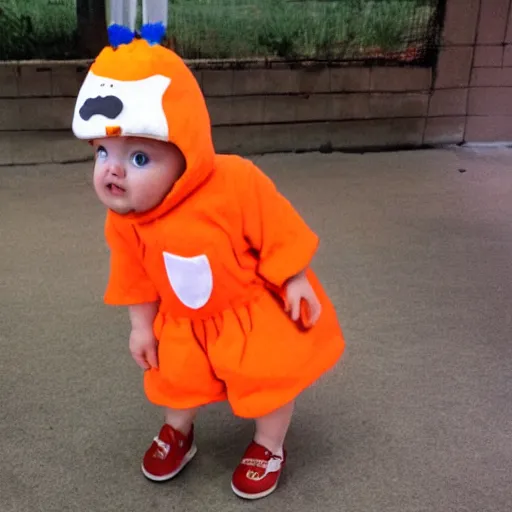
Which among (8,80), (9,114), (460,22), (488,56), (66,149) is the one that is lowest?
(66,149)

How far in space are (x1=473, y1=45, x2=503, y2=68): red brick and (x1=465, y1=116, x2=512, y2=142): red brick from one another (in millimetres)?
177

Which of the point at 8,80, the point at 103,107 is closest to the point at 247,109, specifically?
the point at 8,80

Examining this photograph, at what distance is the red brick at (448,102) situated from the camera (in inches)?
89.1

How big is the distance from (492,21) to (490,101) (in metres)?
0.26

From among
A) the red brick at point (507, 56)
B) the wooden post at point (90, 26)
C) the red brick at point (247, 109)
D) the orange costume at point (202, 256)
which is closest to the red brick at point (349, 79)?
the red brick at point (247, 109)

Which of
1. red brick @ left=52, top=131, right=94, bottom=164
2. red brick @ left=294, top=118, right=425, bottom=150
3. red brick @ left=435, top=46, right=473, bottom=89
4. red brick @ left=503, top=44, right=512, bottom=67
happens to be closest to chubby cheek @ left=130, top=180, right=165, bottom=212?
red brick @ left=52, top=131, right=94, bottom=164

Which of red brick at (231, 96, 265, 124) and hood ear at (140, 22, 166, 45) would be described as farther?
red brick at (231, 96, 265, 124)

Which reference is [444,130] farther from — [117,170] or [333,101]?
[117,170]

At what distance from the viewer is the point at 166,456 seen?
0.91 metres

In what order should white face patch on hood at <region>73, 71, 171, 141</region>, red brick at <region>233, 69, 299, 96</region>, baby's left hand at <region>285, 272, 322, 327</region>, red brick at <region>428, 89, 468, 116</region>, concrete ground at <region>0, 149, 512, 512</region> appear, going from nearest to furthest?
1. white face patch on hood at <region>73, 71, 171, 141</region>
2. baby's left hand at <region>285, 272, 322, 327</region>
3. concrete ground at <region>0, 149, 512, 512</region>
4. red brick at <region>233, 69, 299, 96</region>
5. red brick at <region>428, 89, 468, 116</region>

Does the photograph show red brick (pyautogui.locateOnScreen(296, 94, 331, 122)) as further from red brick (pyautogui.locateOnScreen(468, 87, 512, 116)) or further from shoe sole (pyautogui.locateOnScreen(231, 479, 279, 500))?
shoe sole (pyautogui.locateOnScreen(231, 479, 279, 500))

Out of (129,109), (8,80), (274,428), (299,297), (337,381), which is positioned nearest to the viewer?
(129,109)

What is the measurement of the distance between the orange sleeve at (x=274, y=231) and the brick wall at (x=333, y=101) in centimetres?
146

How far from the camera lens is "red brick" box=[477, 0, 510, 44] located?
216 centimetres
